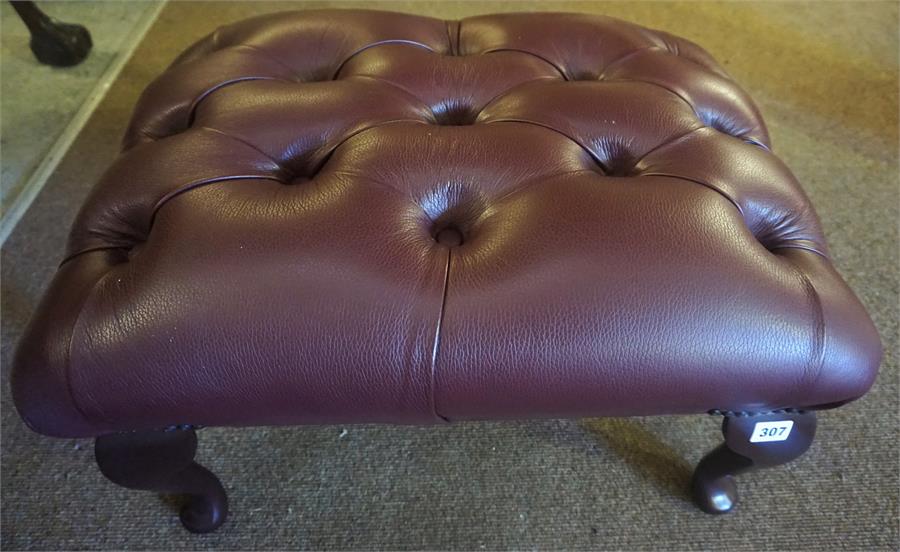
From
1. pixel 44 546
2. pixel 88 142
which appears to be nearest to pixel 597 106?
pixel 44 546

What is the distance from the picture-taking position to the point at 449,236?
570mm

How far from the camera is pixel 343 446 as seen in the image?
2.66 feet

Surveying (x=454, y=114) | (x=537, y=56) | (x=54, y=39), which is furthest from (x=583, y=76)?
(x=54, y=39)

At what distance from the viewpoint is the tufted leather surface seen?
491 millimetres

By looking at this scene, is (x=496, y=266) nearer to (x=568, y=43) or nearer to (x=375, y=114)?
(x=375, y=114)

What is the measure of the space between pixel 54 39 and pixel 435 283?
119 cm

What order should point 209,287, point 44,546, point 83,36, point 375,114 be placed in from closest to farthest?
point 209,287 < point 375,114 < point 44,546 < point 83,36

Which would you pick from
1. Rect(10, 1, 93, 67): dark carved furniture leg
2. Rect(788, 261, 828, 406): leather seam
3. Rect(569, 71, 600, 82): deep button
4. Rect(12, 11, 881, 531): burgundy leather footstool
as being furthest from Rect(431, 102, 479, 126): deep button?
Rect(10, 1, 93, 67): dark carved furniture leg

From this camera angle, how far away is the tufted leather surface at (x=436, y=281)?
0.49 meters

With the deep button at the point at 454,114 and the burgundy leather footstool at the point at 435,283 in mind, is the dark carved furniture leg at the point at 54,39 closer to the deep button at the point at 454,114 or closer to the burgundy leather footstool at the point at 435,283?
the burgundy leather footstool at the point at 435,283

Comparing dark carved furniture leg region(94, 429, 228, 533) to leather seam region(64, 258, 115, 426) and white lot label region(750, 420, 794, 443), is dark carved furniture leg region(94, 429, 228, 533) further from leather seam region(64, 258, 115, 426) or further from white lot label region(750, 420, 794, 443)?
white lot label region(750, 420, 794, 443)

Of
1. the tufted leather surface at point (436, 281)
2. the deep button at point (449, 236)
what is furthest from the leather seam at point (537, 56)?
the deep button at point (449, 236)

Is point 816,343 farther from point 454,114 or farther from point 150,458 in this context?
point 150,458

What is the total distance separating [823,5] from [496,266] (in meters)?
1.36
